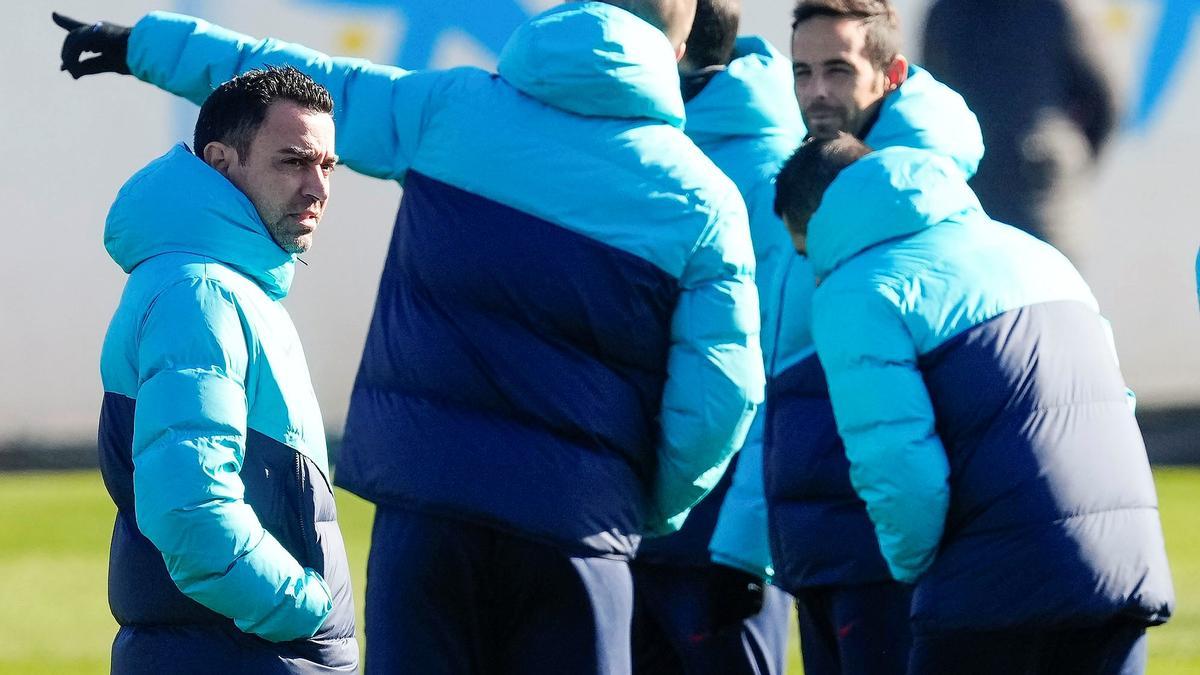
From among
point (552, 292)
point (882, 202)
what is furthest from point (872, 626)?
point (552, 292)

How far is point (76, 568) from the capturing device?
8.03m

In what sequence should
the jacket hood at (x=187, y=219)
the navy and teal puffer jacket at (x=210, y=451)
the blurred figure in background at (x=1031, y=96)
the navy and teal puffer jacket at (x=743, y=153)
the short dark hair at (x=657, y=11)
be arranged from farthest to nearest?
the blurred figure in background at (x=1031, y=96)
the navy and teal puffer jacket at (x=743, y=153)
the short dark hair at (x=657, y=11)
the jacket hood at (x=187, y=219)
the navy and teal puffer jacket at (x=210, y=451)

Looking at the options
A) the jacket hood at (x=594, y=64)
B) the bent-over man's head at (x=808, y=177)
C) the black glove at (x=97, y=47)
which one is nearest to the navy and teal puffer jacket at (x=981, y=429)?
the bent-over man's head at (x=808, y=177)

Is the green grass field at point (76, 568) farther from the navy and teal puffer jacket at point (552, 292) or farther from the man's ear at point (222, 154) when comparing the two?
the man's ear at point (222, 154)

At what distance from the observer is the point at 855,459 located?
3123 mm

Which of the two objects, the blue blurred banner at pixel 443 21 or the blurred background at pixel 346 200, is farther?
the blurred background at pixel 346 200

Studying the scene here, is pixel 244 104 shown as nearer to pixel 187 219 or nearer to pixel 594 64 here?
pixel 187 219

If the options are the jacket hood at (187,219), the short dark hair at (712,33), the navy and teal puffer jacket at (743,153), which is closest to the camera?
the jacket hood at (187,219)

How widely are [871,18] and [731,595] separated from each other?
4.21ft

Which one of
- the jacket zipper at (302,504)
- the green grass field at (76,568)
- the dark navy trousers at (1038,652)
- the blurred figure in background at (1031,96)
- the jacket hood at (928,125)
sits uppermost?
the blurred figure in background at (1031,96)

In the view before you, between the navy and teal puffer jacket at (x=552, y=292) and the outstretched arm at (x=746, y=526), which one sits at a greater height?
the navy and teal puffer jacket at (x=552, y=292)

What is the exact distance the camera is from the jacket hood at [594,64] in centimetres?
310

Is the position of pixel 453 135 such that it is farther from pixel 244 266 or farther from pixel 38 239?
pixel 38 239

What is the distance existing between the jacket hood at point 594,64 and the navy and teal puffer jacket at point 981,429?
413 mm
